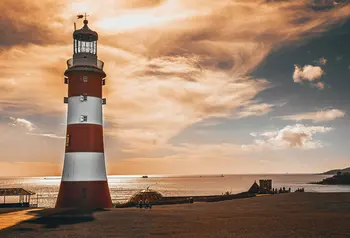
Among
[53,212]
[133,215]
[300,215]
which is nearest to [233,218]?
[300,215]

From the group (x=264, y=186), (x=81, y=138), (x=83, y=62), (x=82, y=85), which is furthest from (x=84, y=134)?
(x=264, y=186)

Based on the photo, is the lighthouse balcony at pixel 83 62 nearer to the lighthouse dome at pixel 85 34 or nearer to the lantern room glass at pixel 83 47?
the lantern room glass at pixel 83 47

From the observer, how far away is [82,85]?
3288 centimetres

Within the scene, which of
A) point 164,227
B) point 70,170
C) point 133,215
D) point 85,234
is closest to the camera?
point 85,234

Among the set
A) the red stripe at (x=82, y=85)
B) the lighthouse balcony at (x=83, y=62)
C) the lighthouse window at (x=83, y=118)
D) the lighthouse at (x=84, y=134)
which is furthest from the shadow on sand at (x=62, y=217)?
the lighthouse balcony at (x=83, y=62)

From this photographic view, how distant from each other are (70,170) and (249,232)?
1654 centimetres

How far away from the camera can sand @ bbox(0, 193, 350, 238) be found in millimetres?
21094

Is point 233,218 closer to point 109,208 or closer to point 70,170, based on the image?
point 109,208

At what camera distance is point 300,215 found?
1102 inches

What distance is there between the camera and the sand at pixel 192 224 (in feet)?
69.2

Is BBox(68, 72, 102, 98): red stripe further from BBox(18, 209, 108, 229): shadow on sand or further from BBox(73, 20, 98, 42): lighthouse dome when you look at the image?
BBox(18, 209, 108, 229): shadow on sand

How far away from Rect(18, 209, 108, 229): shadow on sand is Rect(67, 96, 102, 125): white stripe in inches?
275

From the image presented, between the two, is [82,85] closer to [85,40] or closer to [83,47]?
[83,47]

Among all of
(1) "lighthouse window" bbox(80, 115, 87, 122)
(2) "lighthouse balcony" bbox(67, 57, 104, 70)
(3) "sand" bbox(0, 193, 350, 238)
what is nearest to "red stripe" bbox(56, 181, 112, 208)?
(3) "sand" bbox(0, 193, 350, 238)
